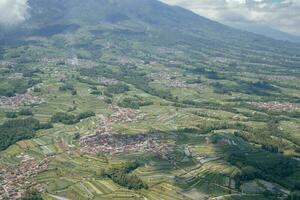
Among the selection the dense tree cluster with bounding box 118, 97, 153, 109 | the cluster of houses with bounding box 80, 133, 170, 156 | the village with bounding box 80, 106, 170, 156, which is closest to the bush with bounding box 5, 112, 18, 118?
the village with bounding box 80, 106, 170, 156

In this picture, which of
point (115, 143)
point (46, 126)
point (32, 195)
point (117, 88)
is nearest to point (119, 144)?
point (115, 143)

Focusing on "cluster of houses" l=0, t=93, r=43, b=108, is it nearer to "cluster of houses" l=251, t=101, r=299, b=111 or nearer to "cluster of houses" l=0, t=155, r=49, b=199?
"cluster of houses" l=0, t=155, r=49, b=199

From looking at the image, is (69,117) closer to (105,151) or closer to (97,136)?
(97,136)

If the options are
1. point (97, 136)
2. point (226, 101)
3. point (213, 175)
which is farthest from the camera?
point (226, 101)

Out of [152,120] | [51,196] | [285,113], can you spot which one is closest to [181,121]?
[152,120]

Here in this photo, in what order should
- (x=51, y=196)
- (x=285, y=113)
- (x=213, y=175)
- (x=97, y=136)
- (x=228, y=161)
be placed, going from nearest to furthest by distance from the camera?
(x=51, y=196) → (x=213, y=175) → (x=228, y=161) → (x=97, y=136) → (x=285, y=113)

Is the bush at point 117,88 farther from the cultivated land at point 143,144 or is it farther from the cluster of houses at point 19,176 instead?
the cluster of houses at point 19,176
